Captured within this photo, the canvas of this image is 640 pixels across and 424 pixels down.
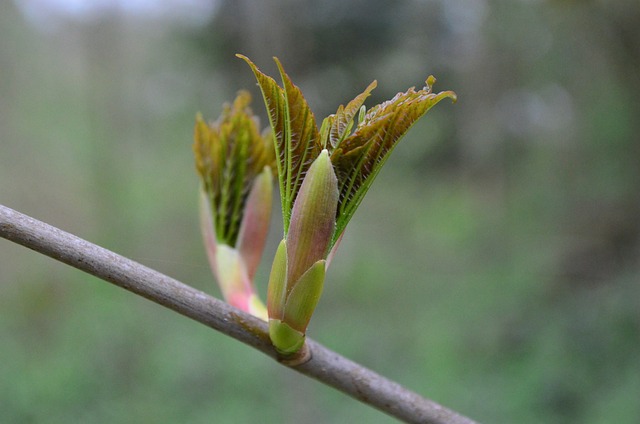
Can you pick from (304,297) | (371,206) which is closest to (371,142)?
(304,297)

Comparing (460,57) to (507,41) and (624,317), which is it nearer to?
(507,41)

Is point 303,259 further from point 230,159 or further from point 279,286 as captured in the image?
point 230,159

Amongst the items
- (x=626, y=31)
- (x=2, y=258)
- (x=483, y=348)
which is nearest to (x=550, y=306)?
(x=483, y=348)

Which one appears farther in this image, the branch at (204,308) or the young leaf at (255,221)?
the young leaf at (255,221)

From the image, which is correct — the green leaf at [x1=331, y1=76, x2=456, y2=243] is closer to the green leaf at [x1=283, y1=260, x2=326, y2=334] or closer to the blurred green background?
the green leaf at [x1=283, y1=260, x2=326, y2=334]

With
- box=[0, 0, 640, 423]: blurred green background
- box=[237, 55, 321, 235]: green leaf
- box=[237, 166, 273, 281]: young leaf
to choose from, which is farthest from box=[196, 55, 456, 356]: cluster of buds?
box=[0, 0, 640, 423]: blurred green background

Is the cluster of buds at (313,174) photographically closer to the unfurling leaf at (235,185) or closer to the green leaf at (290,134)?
the green leaf at (290,134)

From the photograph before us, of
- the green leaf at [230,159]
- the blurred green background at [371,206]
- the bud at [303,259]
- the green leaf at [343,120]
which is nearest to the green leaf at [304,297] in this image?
the bud at [303,259]
